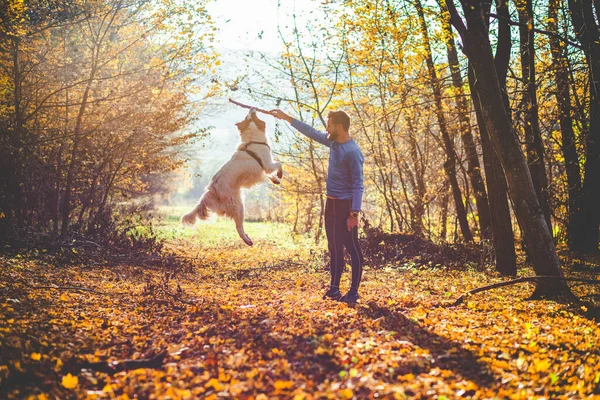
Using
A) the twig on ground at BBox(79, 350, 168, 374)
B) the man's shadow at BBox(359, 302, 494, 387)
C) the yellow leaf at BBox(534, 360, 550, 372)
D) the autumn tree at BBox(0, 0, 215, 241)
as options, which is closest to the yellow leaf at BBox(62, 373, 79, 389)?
the twig on ground at BBox(79, 350, 168, 374)

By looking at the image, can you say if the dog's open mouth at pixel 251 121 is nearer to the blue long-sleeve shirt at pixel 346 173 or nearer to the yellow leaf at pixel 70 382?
the blue long-sleeve shirt at pixel 346 173

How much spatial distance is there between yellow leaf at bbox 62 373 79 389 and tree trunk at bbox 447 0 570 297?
516 centimetres

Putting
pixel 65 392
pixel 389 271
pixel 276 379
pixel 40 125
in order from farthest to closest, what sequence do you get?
pixel 40 125 → pixel 389 271 → pixel 276 379 → pixel 65 392

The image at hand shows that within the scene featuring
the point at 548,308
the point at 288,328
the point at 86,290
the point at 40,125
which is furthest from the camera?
the point at 40,125

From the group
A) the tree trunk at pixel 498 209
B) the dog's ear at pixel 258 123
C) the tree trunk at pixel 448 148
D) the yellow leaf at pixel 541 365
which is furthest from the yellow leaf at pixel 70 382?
the tree trunk at pixel 448 148

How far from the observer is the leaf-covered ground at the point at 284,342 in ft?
10.8

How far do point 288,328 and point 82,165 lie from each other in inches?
320

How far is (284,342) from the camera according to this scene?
13.6ft

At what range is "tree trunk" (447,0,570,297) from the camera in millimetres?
5824

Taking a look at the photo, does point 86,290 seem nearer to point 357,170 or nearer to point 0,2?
point 357,170

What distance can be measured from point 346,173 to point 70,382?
3.52 meters

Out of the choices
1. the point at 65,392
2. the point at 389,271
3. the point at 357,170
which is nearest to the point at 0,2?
the point at 357,170

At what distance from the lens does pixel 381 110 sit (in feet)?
39.7

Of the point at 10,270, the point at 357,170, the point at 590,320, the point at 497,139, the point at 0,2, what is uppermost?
the point at 0,2
